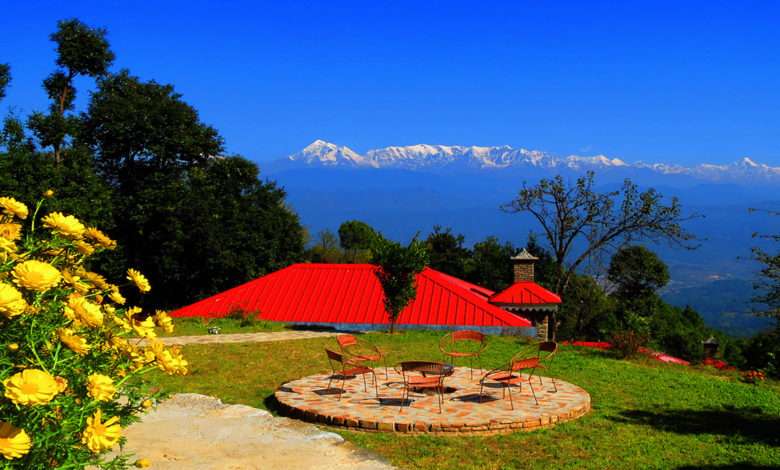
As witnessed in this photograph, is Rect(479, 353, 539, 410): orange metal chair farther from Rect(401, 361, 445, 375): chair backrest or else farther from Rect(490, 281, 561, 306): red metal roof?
Rect(490, 281, 561, 306): red metal roof

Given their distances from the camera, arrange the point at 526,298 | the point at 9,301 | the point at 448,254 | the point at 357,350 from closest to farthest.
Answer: the point at 9,301 → the point at 357,350 → the point at 526,298 → the point at 448,254

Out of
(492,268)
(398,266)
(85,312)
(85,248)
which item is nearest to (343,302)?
(398,266)

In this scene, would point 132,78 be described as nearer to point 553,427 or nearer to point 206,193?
point 206,193

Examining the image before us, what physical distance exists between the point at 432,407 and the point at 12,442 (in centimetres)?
833

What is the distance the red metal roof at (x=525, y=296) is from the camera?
27.6 meters

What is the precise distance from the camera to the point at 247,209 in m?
40.9

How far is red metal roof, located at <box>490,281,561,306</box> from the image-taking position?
90.5 ft

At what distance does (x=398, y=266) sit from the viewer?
68.5 ft

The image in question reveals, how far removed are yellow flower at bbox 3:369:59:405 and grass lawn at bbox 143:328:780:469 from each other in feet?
8.38

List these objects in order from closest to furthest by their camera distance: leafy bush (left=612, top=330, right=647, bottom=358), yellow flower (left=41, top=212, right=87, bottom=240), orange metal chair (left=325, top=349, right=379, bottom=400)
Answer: yellow flower (left=41, top=212, right=87, bottom=240) < orange metal chair (left=325, top=349, right=379, bottom=400) < leafy bush (left=612, top=330, right=647, bottom=358)

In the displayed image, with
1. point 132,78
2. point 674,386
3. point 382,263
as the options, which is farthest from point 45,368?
point 132,78

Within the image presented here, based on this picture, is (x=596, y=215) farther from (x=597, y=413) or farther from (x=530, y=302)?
(x=597, y=413)

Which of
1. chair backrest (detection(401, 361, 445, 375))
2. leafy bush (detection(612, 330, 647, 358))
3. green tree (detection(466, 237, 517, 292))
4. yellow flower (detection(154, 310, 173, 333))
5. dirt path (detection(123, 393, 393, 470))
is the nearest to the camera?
yellow flower (detection(154, 310, 173, 333))

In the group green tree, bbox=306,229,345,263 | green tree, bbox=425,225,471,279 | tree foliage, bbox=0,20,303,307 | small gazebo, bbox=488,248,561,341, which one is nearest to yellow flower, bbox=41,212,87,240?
small gazebo, bbox=488,248,561,341
